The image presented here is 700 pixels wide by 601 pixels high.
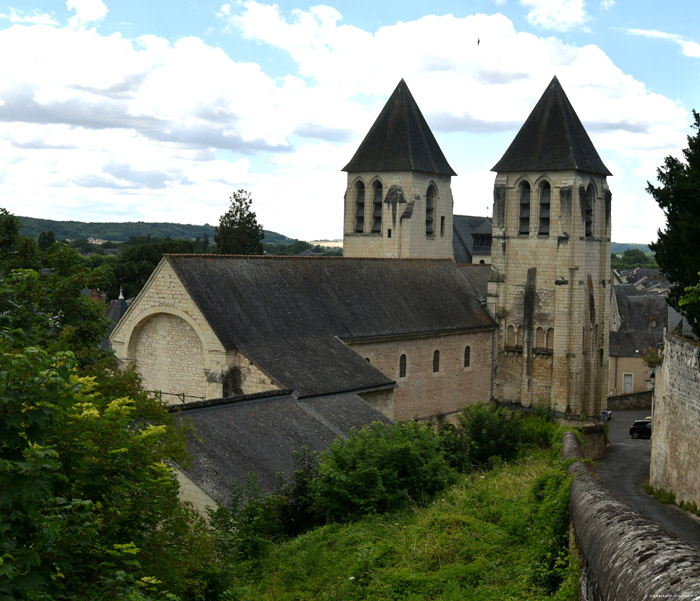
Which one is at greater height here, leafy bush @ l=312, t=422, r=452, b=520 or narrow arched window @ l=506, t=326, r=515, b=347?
narrow arched window @ l=506, t=326, r=515, b=347

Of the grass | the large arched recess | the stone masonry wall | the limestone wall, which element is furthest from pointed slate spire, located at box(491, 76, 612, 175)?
the grass

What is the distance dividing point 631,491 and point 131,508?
1344 centimetres

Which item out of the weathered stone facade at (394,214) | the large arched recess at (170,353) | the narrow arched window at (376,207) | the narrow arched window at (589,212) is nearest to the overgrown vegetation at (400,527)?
the large arched recess at (170,353)

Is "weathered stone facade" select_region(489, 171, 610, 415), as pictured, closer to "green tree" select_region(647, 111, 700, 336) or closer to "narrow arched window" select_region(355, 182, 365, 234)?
"narrow arched window" select_region(355, 182, 365, 234)

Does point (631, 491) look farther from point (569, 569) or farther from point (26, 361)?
point (26, 361)

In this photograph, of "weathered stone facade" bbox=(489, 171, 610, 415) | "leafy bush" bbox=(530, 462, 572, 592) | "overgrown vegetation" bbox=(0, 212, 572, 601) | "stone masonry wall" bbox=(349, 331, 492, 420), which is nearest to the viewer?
"overgrown vegetation" bbox=(0, 212, 572, 601)

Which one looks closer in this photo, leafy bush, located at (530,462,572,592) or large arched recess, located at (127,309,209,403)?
leafy bush, located at (530,462,572,592)

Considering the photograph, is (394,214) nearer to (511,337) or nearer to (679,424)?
(511,337)

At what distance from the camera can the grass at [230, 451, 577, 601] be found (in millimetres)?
9648

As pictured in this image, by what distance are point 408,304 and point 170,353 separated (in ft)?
34.2

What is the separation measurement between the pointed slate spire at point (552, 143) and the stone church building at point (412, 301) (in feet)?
0.21

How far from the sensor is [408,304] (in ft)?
109

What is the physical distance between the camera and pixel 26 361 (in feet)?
21.0

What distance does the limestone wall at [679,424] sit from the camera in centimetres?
1600
